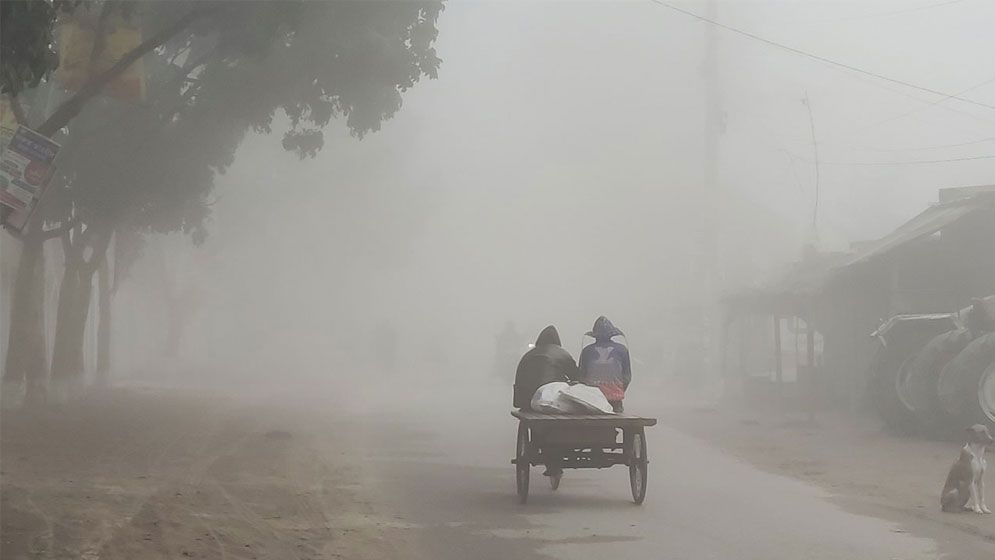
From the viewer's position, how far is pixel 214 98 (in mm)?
22344

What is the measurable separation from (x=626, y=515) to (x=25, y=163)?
24.1 feet

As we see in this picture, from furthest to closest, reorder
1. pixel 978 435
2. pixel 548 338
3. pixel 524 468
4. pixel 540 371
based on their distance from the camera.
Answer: pixel 548 338 → pixel 540 371 → pixel 524 468 → pixel 978 435

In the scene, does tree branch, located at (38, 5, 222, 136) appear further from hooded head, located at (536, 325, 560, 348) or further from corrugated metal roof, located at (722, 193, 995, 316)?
corrugated metal roof, located at (722, 193, 995, 316)

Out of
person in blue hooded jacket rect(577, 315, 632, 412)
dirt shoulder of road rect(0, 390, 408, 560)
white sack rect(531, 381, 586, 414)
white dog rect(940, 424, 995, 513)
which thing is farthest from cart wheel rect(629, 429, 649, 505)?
white dog rect(940, 424, 995, 513)

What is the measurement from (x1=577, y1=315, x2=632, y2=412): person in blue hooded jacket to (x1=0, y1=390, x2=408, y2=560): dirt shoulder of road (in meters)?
2.99

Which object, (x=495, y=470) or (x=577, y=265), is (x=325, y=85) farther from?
(x=577, y=265)

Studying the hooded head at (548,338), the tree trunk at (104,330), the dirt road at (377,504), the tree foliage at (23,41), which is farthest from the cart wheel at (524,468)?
the tree trunk at (104,330)

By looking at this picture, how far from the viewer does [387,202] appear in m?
65.9

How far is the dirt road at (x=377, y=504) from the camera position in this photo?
1022 cm

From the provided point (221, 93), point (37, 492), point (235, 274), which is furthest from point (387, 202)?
point (37, 492)

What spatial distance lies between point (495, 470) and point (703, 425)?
11.0 metres

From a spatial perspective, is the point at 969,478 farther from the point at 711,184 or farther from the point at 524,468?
the point at 711,184

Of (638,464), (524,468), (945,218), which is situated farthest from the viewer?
(945,218)

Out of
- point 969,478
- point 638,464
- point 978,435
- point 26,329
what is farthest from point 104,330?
point 978,435
